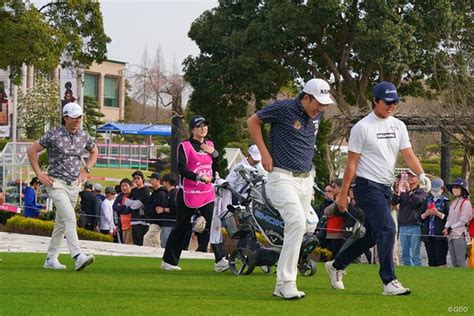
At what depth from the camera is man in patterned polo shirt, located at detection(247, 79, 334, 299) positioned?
988cm

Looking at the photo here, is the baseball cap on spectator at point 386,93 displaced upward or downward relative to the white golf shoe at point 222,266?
upward

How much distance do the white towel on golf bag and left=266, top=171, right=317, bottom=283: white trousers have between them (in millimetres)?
3841

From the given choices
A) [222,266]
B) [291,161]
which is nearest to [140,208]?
[222,266]

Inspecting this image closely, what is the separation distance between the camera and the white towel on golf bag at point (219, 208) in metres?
14.0

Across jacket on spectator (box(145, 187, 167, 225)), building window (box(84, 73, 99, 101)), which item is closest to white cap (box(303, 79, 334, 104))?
jacket on spectator (box(145, 187, 167, 225))

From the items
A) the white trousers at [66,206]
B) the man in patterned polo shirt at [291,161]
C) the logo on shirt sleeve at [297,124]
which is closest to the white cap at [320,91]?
the man in patterned polo shirt at [291,161]

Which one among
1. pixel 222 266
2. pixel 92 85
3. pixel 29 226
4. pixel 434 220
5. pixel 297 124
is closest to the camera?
pixel 297 124

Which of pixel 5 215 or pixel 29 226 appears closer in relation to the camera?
pixel 29 226

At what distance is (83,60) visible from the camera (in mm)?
29797

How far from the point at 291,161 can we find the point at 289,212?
52 centimetres

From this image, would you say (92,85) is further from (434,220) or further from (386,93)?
(386,93)

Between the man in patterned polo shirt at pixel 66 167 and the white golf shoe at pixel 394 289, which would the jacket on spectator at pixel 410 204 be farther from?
the white golf shoe at pixel 394 289

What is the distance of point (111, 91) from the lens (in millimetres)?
123250

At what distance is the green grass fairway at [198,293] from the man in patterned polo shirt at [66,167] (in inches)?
20.3
